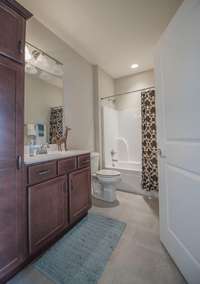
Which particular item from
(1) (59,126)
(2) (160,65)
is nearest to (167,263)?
(2) (160,65)

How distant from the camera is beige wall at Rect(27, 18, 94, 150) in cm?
214

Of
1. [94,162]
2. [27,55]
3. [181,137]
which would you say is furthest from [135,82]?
[181,137]

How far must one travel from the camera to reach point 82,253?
149 cm

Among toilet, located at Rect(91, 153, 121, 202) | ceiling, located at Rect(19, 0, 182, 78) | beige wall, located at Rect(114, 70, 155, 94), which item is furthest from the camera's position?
beige wall, located at Rect(114, 70, 155, 94)

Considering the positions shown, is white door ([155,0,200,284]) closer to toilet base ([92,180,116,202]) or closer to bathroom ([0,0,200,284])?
bathroom ([0,0,200,284])

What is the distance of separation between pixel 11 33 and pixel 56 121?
1.25 metres

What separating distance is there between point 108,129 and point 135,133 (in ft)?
2.36

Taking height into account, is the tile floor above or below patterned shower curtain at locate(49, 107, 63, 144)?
below

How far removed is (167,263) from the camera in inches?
53.3

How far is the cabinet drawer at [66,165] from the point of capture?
1698 mm

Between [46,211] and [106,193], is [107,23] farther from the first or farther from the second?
[106,193]

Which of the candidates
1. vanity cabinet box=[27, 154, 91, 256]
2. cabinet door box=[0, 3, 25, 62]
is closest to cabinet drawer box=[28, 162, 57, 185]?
vanity cabinet box=[27, 154, 91, 256]

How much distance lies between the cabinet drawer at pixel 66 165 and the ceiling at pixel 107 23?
1767 millimetres

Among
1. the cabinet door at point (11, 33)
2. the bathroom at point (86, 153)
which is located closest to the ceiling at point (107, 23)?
the bathroom at point (86, 153)
